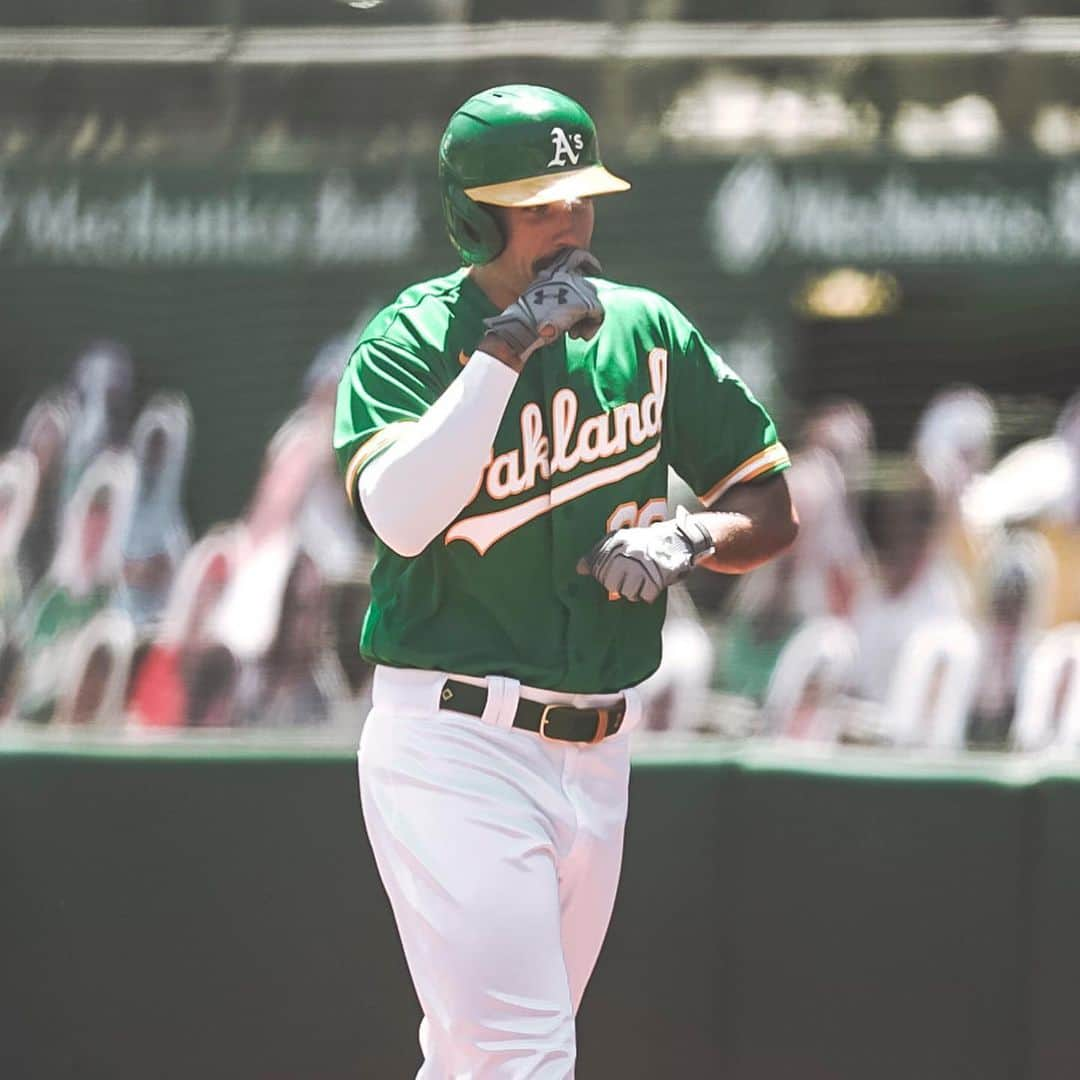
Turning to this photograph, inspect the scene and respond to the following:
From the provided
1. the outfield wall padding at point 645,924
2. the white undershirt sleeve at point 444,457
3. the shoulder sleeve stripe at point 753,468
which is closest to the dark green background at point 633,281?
the outfield wall padding at point 645,924

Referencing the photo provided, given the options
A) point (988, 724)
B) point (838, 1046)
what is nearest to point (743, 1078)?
point (838, 1046)

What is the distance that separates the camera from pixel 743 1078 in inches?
152

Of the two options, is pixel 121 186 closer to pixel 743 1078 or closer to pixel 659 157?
pixel 659 157

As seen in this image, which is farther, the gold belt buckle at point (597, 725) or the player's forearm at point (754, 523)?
the player's forearm at point (754, 523)

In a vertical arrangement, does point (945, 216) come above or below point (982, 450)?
above

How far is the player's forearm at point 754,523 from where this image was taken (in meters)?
2.91

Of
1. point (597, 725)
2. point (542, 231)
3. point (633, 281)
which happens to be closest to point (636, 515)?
point (597, 725)

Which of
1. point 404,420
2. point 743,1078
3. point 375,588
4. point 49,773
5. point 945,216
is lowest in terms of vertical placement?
point 743,1078

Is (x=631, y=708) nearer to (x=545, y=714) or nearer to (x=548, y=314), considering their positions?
(x=545, y=714)

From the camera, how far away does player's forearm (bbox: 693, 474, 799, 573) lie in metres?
2.91

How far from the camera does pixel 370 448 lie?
8.71 ft

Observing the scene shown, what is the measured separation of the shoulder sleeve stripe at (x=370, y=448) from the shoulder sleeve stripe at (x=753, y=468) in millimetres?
519

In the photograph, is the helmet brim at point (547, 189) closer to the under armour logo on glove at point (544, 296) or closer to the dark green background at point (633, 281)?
the under armour logo on glove at point (544, 296)

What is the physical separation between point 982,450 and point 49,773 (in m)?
2.39
